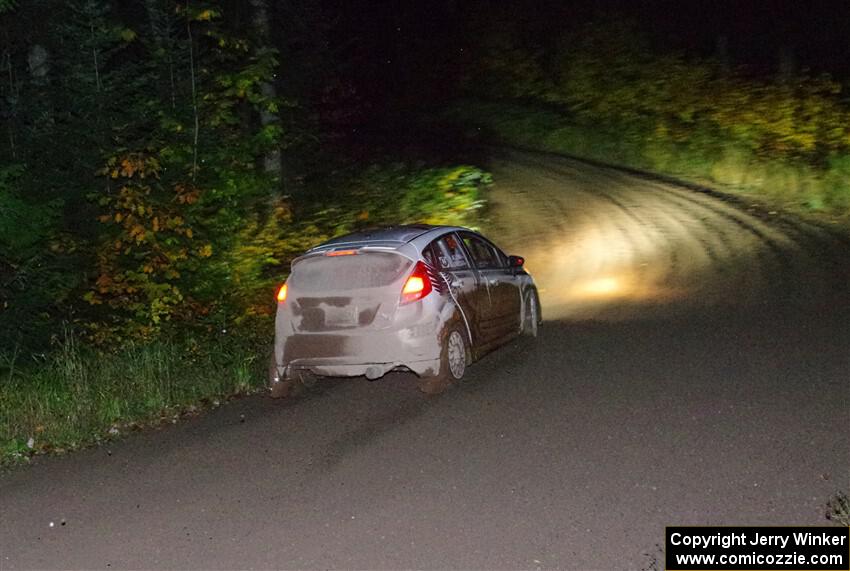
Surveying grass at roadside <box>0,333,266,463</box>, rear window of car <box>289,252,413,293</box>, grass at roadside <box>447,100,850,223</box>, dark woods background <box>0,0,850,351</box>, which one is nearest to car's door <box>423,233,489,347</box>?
rear window of car <box>289,252,413,293</box>

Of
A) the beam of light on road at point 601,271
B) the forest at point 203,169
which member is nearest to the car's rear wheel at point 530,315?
the beam of light on road at point 601,271

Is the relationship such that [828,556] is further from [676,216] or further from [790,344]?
[676,216]

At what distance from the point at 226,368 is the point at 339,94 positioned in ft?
70.9

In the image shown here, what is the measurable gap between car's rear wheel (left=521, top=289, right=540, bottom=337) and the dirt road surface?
0.97ft

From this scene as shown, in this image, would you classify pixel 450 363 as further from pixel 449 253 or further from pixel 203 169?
pixel 203 169

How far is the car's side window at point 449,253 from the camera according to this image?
A: 38.1 ft

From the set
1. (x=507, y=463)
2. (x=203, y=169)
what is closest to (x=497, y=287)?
(x=507, y=463)

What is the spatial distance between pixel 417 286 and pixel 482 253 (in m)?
2.40

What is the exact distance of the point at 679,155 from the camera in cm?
2975

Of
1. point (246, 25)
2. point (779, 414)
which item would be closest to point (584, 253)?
point (246, 25)

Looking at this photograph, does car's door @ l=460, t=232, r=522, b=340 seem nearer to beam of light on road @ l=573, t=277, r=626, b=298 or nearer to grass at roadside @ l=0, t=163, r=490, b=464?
grass at roadside @ l=0, t=163, r=490, b=464

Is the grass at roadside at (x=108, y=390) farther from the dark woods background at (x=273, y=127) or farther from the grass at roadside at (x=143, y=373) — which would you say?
the dark woods background at (x=273, y=127)

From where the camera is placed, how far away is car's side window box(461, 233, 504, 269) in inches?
500

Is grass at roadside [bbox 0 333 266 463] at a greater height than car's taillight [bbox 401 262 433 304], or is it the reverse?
car's taillight [bbox 401 262 433 304]
